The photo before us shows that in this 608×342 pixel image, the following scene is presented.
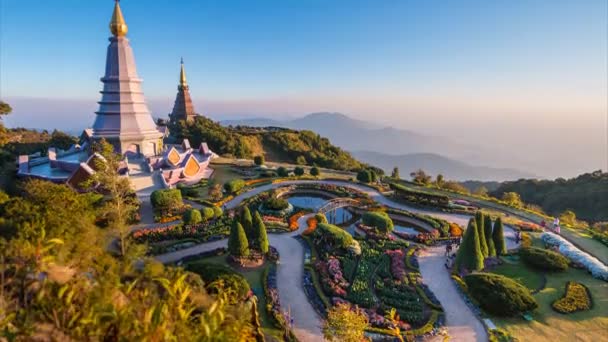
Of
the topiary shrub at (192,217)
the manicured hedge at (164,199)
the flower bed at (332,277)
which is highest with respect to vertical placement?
the manicured hedge at (164,199)

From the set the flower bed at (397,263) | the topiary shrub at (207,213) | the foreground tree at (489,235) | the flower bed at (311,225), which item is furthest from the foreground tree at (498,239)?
the topiary shrub at (207,213)

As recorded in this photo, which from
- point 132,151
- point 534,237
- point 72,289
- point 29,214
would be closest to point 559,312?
point 534,237

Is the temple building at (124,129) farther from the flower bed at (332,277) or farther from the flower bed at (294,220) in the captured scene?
the flower bed at (332,277)

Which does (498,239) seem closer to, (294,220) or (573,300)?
(573,300)

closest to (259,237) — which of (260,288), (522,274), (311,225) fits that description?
(260,288)

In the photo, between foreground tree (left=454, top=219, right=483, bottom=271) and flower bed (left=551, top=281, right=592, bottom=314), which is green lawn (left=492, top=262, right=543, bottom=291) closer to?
flower bed (left=551, top=281, right=592, bottom=314)

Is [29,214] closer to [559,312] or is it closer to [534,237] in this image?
[559,312]
